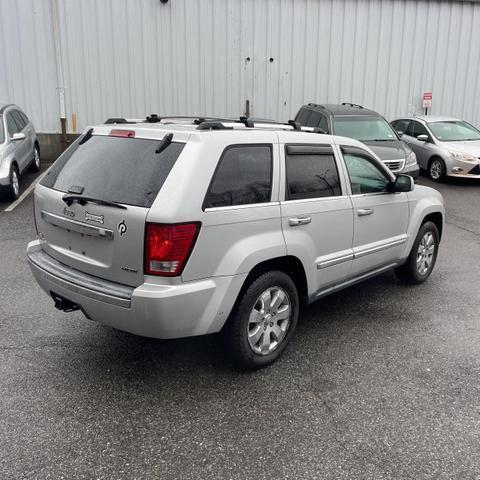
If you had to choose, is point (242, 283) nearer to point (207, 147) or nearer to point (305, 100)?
point (207, 147)

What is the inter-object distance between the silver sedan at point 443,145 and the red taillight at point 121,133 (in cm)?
902

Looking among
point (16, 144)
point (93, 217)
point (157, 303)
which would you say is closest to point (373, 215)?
point (157, 303)

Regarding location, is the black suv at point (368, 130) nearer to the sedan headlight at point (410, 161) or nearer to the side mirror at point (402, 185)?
the sedan headlight at point (410, 161)

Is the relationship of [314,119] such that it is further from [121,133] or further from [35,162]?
[121,133]

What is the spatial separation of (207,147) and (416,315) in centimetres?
269

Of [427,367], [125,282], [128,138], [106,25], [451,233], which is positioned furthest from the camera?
[106,25]

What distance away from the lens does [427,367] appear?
3.82 m

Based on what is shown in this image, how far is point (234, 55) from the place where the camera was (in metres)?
13.7

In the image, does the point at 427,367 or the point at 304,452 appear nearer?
the point at 304,452

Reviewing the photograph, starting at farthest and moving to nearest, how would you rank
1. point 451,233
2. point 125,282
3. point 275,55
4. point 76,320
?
point 275,55
point 451,233
point 76,320
point 125,282

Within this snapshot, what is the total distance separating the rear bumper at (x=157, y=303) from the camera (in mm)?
3061

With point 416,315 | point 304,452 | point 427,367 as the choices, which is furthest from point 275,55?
point 304,452

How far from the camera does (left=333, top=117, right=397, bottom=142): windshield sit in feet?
33.0

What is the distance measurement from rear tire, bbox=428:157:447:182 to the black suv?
5.39ft
